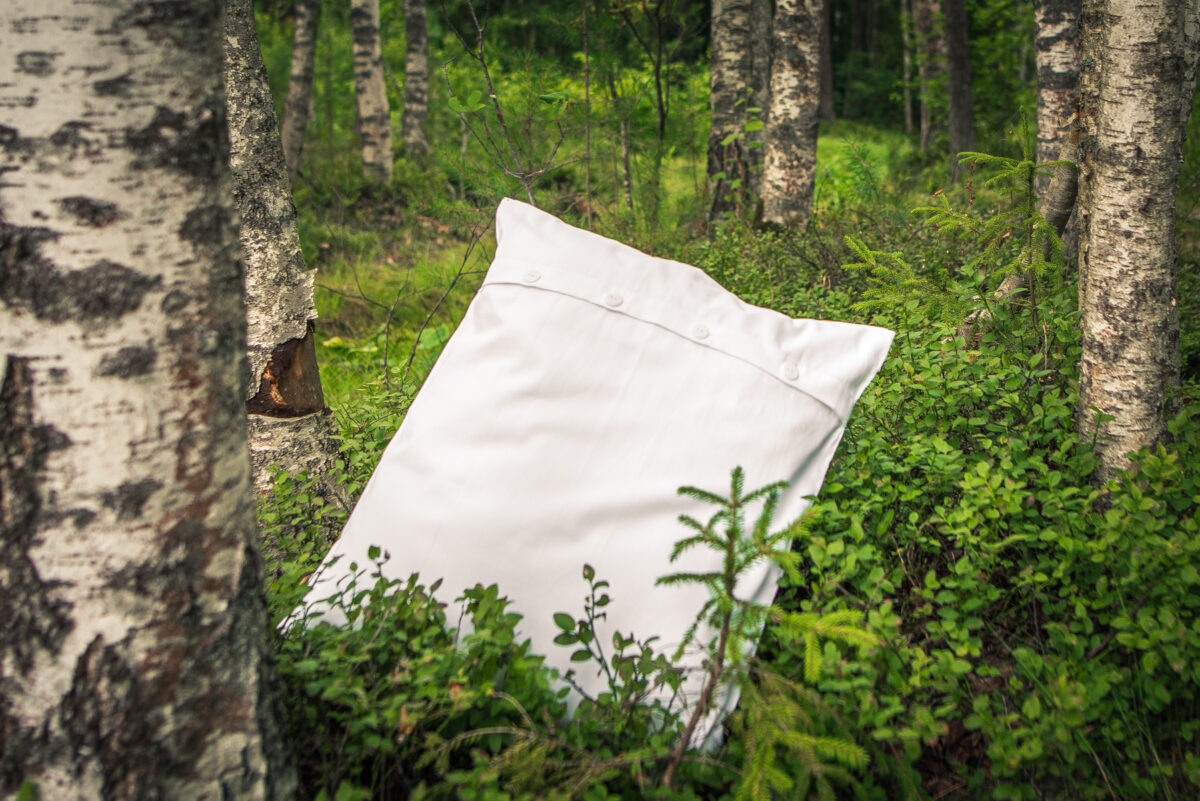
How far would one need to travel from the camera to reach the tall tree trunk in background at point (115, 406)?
3.11 ft

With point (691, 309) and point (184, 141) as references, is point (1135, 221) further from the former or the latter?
point (184, 141)

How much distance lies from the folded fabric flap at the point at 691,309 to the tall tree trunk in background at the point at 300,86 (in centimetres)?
738

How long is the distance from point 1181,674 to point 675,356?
1.09m

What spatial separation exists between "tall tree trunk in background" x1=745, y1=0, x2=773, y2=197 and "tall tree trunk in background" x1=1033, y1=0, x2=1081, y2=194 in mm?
1614

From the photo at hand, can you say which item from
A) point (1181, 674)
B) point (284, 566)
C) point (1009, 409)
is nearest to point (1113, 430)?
point (1009, 409)

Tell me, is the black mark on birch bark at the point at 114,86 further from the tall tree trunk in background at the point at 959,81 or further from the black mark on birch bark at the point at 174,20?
the tall tree trunk in background at the point at 959,81

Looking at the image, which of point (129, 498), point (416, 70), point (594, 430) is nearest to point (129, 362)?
point (129, 498)

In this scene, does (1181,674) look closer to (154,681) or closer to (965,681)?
(965,681)

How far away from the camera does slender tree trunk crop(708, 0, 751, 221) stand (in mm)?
5730

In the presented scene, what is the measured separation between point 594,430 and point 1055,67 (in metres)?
3.99

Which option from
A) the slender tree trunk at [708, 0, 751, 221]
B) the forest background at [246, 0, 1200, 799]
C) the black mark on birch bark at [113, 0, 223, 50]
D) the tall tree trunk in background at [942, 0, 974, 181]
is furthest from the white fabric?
the tall tree trunk in background at [942, 0, 974, 181]

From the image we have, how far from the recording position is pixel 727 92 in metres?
5.81

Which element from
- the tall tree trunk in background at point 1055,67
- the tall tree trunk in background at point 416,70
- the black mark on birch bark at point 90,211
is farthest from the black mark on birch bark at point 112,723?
the tall tree trunk in background at point 416,70

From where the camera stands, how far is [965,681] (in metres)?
1.53
